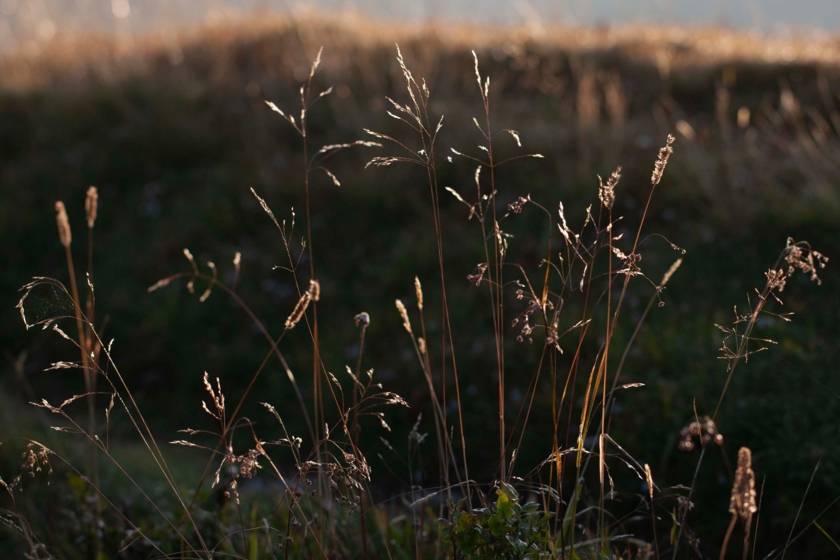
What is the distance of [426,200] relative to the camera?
6.31 meters

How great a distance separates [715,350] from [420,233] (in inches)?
89.2

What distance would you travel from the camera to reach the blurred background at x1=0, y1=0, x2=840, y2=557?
391 centimetres

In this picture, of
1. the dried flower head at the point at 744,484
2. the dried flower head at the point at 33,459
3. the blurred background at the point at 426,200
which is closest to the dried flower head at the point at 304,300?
the dried flower head at the point at 33,459

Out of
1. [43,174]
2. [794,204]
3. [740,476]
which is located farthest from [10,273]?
[740,476]

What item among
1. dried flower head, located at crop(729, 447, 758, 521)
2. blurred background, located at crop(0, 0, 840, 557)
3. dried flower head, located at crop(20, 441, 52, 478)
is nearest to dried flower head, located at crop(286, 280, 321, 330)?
dried flower head, located at crop(20, 441, 52, 478)

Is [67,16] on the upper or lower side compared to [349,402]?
upper

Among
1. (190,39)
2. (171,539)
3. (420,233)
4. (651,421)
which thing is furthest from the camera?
(190,39)

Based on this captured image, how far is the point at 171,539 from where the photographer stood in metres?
3.13

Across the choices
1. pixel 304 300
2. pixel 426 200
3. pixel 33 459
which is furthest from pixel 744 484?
pixel 426 200

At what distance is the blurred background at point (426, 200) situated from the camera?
3.91 metres

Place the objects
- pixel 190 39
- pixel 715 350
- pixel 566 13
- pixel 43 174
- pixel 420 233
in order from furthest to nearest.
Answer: pixel 566 13 < pixel 190 39 < pixel 43 174 < pixel 420 233 < pixel 715 350

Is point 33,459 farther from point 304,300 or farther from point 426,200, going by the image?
point 426,200

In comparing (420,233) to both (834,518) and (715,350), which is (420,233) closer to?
(715,350)

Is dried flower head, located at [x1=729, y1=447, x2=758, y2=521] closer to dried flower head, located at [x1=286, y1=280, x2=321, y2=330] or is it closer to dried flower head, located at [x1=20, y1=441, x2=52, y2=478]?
dried flower head, located at [x1=286, y1=280, x2=321, y2=330]
